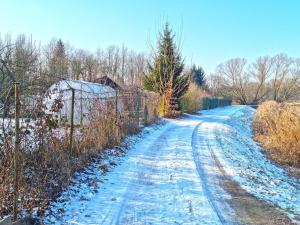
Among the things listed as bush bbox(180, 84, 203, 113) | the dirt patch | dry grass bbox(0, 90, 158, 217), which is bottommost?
the dirt patch

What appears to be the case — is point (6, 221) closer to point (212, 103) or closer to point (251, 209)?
point (251, 209)

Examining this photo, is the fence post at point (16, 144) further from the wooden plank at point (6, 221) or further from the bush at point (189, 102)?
the bush at point (189, 102)

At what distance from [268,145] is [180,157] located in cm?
798

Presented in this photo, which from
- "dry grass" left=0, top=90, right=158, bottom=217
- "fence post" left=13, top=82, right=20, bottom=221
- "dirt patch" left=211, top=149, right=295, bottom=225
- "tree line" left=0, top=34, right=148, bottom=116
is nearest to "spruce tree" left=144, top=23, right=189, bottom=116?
"tree line" left=0, top=34, right=148, bottom=116

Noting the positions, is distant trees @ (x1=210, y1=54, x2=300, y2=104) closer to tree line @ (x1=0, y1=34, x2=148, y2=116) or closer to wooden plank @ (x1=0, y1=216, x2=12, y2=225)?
tree line @ (x1=0, y1=34, x2=148, y2=116)

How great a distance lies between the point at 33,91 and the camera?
24.3 ft

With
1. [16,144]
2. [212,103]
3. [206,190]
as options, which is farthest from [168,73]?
[212,103]

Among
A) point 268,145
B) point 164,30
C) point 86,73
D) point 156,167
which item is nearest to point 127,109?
point 156,167

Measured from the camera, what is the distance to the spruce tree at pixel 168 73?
2951 centimetres

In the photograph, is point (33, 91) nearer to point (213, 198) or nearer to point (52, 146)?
point (52, 146)

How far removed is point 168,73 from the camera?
29781 millimetres

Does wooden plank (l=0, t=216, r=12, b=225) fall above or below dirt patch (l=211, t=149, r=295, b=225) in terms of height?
above

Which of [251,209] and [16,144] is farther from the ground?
[16,144]

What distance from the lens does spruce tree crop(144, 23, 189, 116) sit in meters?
29.5
